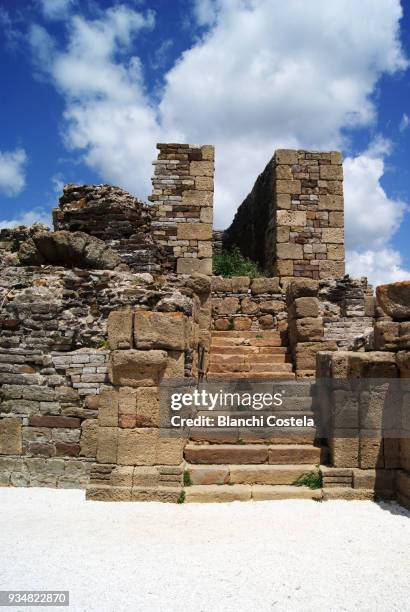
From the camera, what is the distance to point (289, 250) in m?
12.0

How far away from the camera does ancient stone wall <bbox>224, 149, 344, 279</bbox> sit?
11961 mm

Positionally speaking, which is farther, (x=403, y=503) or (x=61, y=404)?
(x=61, y=404)

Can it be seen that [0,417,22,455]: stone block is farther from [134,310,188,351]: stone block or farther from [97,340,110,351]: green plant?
[134,310,188,351]: stone block

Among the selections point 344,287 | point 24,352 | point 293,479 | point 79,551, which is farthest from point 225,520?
point 344,287

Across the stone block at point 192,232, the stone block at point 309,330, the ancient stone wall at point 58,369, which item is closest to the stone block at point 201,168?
the stone block at point 192,232

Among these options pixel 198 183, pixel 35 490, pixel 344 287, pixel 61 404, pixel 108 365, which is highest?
pixel 198 183

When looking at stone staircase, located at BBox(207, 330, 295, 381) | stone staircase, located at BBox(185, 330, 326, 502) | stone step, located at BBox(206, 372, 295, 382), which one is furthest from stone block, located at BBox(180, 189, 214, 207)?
stone staircase, located at BBox(185, 330, 326, 502)

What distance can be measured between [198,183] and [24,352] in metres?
7.29

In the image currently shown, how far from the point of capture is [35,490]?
5.94m

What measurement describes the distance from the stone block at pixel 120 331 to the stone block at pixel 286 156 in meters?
8.00

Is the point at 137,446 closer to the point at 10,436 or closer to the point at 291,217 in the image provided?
the point at 10,436

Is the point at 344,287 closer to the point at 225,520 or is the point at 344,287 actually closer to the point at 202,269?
the point at 202,269

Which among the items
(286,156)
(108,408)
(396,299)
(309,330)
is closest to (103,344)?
(108,408)

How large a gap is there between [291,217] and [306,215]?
41 cm
